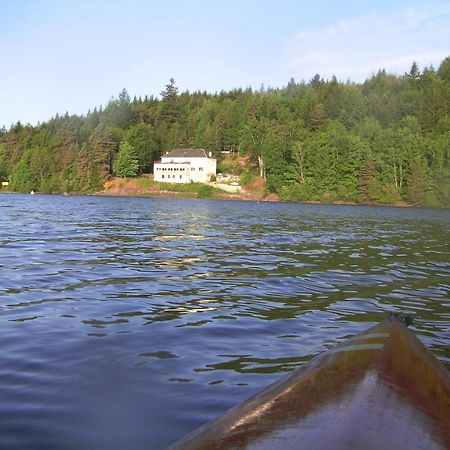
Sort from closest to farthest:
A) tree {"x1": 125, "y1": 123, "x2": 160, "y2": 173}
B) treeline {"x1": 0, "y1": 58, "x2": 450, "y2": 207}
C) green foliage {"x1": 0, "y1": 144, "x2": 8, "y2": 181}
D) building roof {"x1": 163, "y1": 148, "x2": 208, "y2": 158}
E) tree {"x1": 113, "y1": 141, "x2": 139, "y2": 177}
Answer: treeline {"x1": 0, "y1": 58, "x2": 450, "y2": 207}, tree {"x1": 113, "y1": 141, "x2": 139, "y2": 177}, building roof {"x1": 163, "y1": 148, "x2": 208, "y2": 158}, tree {"x1": 125, "y1": 123, "x2": 160, "y2": 173}, green foliage {"x1": 0, "y1": 144, "x2": 8, "y2": 181}

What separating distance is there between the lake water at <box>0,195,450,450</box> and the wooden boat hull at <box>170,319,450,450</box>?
5.28 ft

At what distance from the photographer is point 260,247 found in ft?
63.6

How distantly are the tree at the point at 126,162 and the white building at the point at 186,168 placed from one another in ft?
17.6

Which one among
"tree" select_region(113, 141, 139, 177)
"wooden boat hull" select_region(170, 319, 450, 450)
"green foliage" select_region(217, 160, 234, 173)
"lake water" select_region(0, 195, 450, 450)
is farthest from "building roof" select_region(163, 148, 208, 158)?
"wooden boat hull" select_region(170, 319, 450, 450)

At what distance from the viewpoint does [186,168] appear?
121 meters

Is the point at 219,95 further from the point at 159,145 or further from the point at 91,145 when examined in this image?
the point at 91,145

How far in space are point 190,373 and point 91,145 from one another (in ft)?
425

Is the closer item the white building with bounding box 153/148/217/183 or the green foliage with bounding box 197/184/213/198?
the green foliage with bounding box 197/184/213/198

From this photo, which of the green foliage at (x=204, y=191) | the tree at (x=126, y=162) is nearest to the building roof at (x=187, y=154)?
the tree at (x=126, y=162)

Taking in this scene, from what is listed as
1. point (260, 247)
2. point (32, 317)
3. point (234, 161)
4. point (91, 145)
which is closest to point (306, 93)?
point (234, 161)

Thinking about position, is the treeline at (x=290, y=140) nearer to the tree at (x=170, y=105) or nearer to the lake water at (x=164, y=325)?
the tree at (x=170, y=105)

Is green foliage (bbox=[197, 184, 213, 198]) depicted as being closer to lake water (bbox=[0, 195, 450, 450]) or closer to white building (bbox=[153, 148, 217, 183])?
white building (bbox=[153, 148, 217, 183])

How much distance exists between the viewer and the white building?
395 feet

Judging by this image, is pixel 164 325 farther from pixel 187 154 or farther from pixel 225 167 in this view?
pixel 225 167
